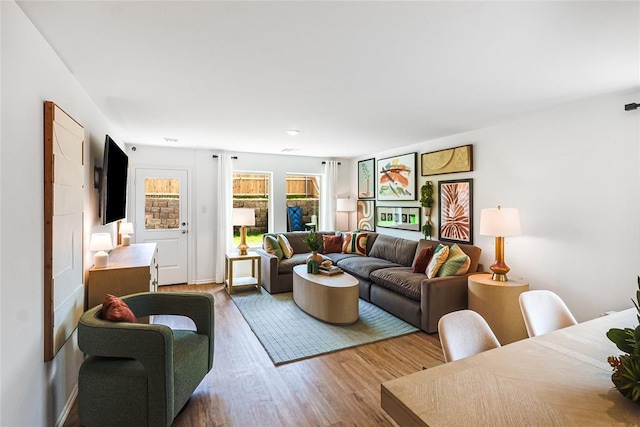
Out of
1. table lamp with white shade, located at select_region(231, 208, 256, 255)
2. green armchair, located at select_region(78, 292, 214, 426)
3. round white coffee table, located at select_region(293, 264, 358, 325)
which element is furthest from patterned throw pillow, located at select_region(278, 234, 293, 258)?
green armchair, located at select_region(78, 292, 214, 426)

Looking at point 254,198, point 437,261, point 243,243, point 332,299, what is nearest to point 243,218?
point 243,243

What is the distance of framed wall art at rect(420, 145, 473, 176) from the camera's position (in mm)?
4012

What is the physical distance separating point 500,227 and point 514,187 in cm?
71

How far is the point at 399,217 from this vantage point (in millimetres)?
5297

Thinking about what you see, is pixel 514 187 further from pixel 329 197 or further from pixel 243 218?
pixel 243 218

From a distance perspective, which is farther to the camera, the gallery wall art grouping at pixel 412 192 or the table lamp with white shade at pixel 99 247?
the gallery wall art grouping at pixel 412 192

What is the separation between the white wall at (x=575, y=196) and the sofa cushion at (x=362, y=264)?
145 cm

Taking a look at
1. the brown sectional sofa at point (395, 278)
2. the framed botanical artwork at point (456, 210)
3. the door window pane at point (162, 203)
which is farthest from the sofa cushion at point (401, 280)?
the door window pane at point (162, 203)

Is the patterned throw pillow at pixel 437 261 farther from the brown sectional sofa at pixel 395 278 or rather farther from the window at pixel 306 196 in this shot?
the window at pixel 306 196

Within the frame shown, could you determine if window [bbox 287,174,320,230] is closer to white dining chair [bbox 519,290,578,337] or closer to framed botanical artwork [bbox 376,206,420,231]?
framed botanical artwork [bbox 376,206,420,231]

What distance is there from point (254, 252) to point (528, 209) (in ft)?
13.6

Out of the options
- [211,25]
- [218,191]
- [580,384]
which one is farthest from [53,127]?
[218,191]

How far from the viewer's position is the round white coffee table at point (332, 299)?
11.7ft

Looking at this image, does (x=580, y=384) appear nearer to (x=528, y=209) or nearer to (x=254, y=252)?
(x=528, y=209)
